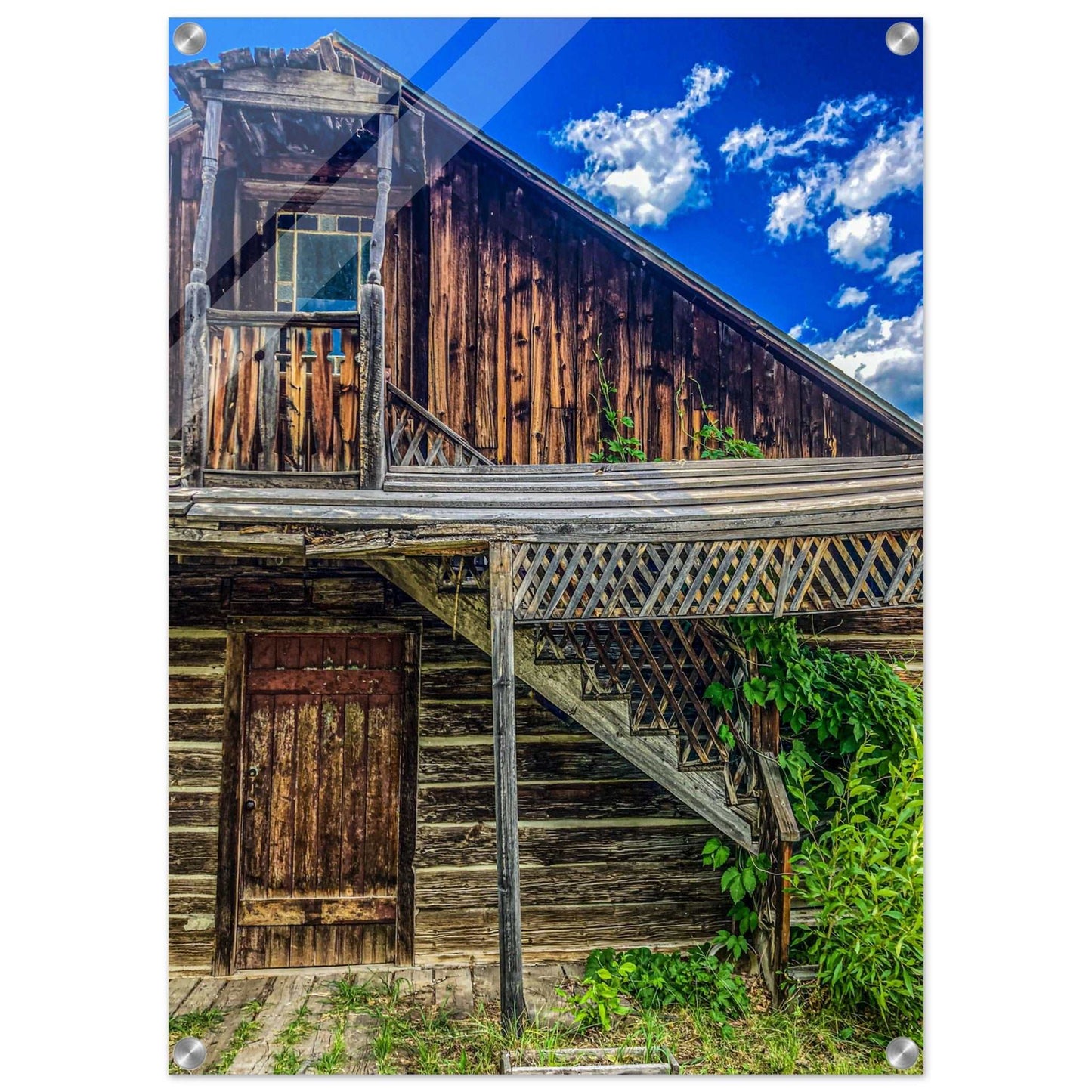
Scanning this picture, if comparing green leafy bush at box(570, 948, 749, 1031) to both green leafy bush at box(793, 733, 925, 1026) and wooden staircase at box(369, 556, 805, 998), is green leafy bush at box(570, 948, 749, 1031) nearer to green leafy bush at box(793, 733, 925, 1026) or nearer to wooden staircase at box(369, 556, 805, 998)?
wooden staircase at box(369, 556, 805, 998)

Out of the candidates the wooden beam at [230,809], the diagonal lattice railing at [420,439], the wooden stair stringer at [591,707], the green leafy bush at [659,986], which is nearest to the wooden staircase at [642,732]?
the wooden stair stringer at [591,707]

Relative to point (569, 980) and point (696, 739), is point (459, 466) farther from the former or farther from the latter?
point (569, 980)

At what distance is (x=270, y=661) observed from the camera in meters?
4.75

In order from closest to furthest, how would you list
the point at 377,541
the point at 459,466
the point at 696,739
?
the point at 377,541 → the point at 696,739 → the point at 459,466

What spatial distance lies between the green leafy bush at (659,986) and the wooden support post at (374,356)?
275cm

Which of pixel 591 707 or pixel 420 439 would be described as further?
pixel 420 439

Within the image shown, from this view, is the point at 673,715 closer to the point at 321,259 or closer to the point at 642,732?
the point at 642,732

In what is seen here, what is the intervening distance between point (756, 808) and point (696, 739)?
515 mm

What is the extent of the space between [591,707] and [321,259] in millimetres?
A: 3125

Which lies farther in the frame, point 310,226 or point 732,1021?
point 310,226

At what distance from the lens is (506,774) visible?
351cm

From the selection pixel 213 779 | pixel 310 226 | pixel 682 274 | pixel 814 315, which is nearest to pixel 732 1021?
pixel 213 779

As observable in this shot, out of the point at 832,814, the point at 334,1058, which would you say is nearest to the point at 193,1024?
the point at 334,1058

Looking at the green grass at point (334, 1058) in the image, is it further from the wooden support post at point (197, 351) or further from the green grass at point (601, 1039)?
the wooden support post at point (197, 351)
